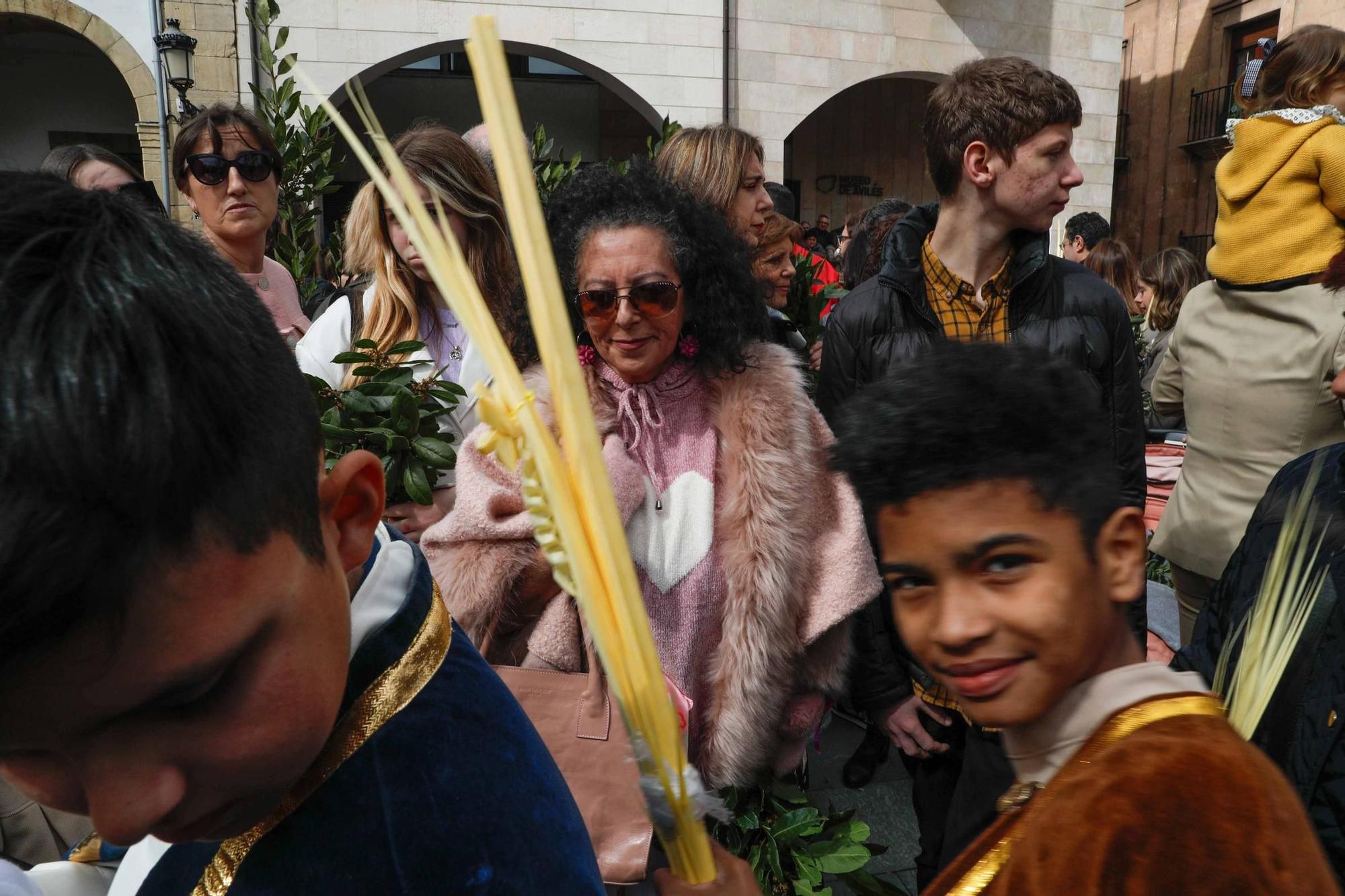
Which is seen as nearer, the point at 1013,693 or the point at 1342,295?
the point at 1013,693

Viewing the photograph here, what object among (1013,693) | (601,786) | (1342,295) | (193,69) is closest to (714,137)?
(1342,295)

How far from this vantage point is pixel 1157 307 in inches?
242

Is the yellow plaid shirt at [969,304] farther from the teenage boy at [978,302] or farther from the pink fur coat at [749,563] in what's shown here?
the pink fur coat at [749,563]

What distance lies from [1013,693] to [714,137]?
275 centimetres

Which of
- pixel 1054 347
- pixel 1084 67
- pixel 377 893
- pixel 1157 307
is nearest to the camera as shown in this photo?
pixel 377 893

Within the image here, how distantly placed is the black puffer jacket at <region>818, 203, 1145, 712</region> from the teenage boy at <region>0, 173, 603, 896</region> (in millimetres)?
1720

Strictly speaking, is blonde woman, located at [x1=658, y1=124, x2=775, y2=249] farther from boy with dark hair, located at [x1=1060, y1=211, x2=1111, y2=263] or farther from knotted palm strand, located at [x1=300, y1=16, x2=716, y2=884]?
boy with dark hair, located at [x1=1060, y1=211, x2=1111, y2=263]

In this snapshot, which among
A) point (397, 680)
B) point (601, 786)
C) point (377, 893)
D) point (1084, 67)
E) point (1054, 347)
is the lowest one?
point (601, 786)

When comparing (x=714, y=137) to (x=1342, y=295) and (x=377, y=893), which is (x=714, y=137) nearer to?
(x=1342, y=295)

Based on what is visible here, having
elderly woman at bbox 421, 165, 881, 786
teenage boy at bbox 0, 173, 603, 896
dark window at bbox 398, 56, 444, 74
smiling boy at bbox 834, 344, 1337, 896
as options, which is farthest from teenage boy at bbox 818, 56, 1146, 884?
dark window at bbox 398, 56, 444, 74

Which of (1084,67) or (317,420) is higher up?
(1084,67)

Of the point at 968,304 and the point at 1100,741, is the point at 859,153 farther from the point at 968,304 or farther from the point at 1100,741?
the point at 1100,741

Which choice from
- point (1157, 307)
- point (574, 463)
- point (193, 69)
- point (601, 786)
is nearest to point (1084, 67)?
point (1157, 307)

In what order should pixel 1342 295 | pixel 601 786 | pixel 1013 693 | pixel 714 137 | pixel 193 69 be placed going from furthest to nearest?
pixel 193 69
pixel 714 137
pixel 1342 295
pixel 601 786
pixel 1013 693
